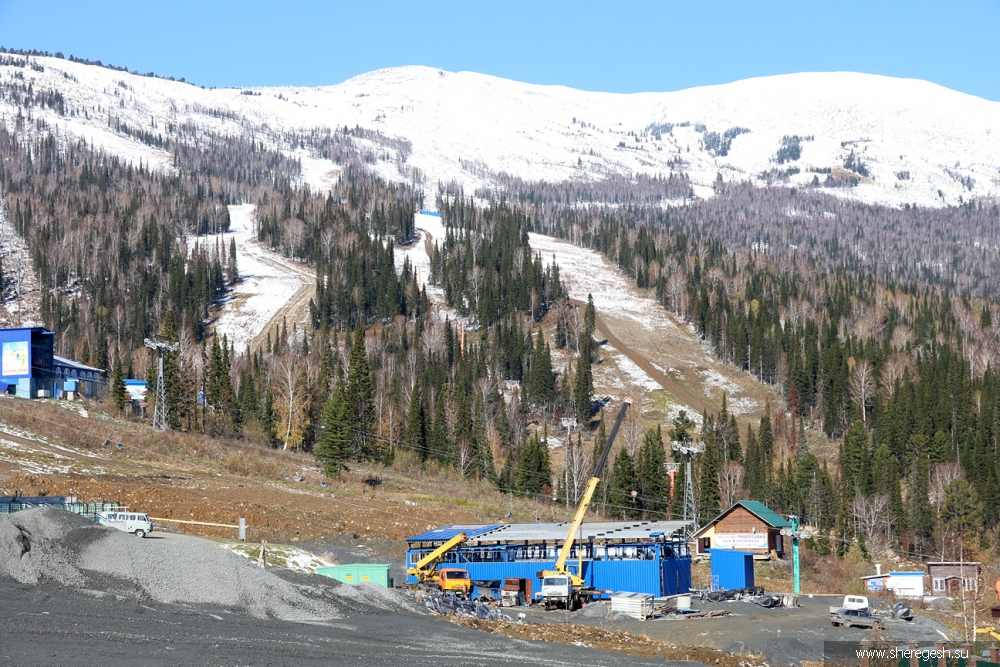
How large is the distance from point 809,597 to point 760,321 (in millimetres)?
114671

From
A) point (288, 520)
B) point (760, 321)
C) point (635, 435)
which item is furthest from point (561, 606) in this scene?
point (760, 321)

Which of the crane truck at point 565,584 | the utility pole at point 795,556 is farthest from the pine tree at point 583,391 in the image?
the crane truck at point 565,584

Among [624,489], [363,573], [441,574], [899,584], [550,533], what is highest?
[550,533]

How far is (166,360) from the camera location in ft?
410

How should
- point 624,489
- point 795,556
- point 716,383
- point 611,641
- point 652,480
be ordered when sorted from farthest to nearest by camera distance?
point 716,383
point 652,480
point 624,489
point 795,556
point 611,641

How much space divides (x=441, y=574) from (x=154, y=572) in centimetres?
1955

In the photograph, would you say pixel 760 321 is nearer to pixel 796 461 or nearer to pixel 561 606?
pixel 796 461

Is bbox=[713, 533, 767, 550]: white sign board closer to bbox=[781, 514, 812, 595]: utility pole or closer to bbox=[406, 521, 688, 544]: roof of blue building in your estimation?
bbox=[781, 514, 812, 595]: utility pole

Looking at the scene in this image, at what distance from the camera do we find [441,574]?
56812mm

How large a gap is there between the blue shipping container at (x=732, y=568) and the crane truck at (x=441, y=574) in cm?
1759

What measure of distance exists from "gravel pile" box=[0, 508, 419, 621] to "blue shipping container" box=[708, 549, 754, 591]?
3249 centimetres

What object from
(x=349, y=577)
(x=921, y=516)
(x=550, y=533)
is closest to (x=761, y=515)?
(x=550, y=533)

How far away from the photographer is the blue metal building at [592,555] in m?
61.2

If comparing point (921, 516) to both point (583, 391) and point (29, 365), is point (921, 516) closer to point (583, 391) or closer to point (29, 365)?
point (583, 391)
